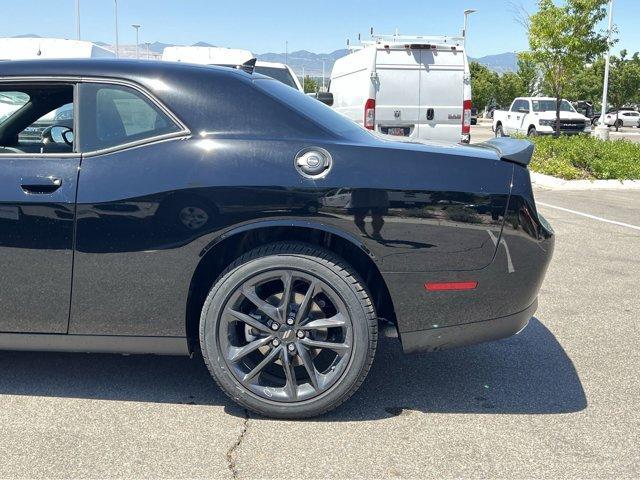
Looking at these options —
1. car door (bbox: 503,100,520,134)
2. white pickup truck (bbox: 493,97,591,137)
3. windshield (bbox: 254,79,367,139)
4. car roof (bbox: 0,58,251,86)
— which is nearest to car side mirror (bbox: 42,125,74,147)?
car roof (bbox: 0,58,251,86)

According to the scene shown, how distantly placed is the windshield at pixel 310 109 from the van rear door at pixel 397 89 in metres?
9.57

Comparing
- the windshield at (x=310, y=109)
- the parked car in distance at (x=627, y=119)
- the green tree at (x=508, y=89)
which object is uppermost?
the green tree at (x=508, y=89)

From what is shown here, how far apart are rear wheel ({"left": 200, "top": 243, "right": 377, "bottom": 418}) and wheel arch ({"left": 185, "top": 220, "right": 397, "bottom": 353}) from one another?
99mm

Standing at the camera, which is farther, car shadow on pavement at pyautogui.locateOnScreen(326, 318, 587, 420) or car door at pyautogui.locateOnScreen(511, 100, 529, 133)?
car door at pyautogui.locateOnScreen(511, 100, 529, 133)

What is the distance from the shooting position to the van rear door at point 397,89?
1306cm

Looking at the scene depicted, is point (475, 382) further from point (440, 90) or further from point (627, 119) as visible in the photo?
point (627, 119)

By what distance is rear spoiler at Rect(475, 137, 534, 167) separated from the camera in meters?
3.21

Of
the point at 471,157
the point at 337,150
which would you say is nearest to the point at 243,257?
the point at 337,150

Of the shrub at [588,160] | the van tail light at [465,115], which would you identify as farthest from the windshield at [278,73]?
the shrub at [588,160]

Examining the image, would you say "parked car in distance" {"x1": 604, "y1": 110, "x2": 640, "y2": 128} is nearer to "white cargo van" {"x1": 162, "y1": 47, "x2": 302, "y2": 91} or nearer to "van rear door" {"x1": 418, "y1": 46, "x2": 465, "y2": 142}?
"van rear door" {"x1": 418, "y1": 46, "x2": 465, "y2": 142}

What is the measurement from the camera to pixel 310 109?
3.45m

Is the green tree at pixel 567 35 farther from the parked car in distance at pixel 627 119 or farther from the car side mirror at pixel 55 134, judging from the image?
the parked car in distance at pixel 627 119

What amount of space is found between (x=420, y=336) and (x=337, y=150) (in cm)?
95

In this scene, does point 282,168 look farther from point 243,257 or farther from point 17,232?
point 17,232
